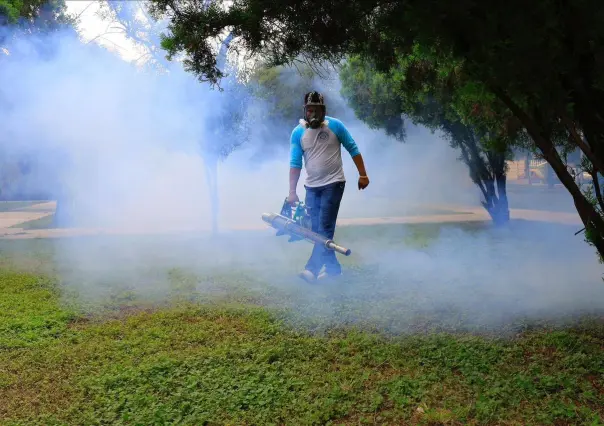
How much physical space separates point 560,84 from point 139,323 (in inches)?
149

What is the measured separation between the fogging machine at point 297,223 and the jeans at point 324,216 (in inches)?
4.6

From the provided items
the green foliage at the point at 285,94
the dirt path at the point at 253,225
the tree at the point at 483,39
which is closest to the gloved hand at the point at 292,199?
the tree at the point at 483,39

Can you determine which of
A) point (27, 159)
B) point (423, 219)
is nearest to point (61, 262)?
point (27, 159)

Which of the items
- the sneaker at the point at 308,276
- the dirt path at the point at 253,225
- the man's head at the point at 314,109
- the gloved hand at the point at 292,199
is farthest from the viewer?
the dirt path at the point at 253,225

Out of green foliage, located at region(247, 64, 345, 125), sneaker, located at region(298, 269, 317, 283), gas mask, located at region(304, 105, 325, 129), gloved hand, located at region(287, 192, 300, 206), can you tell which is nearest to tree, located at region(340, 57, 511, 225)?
gas mask, located at region(304, 105, 325, 129)

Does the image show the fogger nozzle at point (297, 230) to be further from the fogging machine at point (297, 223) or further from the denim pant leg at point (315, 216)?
the denim pant leg at point (315, 216)

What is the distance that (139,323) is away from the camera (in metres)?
4.90

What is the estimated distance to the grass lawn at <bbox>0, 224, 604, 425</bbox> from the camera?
322 cm

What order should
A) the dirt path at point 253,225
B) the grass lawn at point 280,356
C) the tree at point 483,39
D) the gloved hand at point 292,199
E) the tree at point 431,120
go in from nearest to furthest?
the tree at point 483,39, the grass lawn at point 280,356, the gloved hand at point 292,199, the tree at point 431,120, the dirt path at point 253,225

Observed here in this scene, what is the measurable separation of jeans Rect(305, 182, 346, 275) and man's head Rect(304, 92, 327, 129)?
70 cm

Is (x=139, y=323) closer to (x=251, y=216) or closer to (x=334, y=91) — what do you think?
(x=251, y=216)

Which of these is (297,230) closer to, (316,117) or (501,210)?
(316,117)

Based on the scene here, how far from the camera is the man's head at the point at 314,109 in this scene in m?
5.89

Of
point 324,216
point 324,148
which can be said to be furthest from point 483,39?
point 324,216
